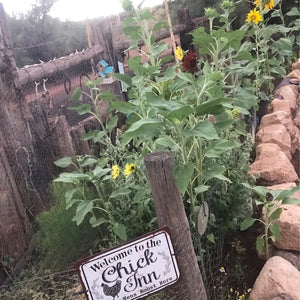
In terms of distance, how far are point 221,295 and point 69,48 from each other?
2257 mm

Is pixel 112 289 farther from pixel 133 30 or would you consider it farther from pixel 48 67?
pixel 48 67

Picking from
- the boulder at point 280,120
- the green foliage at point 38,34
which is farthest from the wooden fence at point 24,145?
the boulder at point 280,120

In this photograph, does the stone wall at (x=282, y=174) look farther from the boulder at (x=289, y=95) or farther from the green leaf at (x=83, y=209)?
the green leaf at (x=83, y=209)

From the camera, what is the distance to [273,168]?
2.46 m

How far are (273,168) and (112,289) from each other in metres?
1.63

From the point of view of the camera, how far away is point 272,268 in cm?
168

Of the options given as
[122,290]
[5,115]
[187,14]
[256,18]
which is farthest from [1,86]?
[187,14]

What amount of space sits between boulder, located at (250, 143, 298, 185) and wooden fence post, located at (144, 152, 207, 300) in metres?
1.15

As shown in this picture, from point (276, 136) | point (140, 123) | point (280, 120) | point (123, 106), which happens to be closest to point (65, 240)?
point (123, 106)

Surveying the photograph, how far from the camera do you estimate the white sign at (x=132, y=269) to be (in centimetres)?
110

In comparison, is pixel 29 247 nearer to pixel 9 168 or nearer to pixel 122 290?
pixel 9 168

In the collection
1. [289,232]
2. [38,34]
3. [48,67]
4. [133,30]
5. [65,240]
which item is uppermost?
[38,34]

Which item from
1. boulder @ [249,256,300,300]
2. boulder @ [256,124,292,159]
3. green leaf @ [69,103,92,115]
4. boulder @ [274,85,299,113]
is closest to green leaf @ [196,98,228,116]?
boulder @ [249,256,300,300]

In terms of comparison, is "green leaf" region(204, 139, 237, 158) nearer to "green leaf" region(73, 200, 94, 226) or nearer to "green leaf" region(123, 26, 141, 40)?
"green leaf" region(73, 200, 94, 226)
